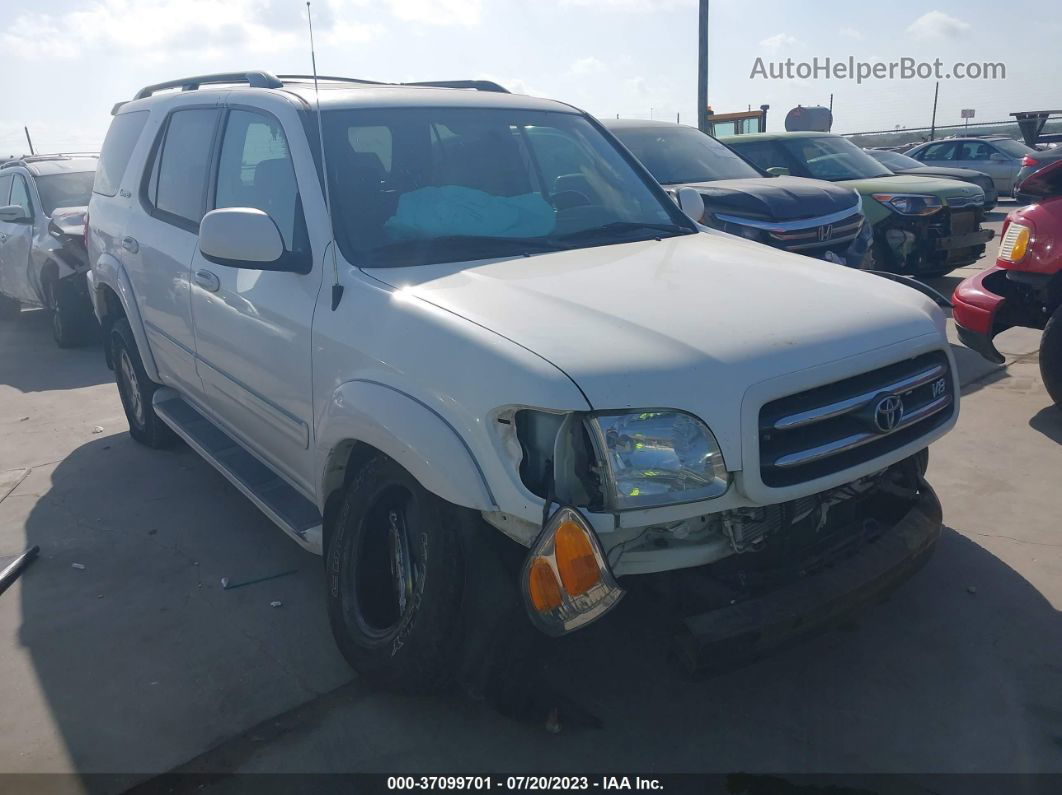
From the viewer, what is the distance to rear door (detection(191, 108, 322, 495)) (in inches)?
126

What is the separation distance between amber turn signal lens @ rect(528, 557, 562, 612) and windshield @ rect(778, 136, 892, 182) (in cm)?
841

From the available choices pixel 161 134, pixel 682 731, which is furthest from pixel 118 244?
pixel 682 731

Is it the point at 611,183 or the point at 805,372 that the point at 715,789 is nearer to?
the point at 805,372

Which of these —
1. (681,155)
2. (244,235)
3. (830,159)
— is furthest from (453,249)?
(830,159)

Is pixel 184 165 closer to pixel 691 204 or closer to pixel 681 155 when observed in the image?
pixel 691 204

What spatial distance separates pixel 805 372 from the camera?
2.44m

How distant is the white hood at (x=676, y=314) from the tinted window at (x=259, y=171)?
0.69 m

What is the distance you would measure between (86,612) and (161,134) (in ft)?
8.31

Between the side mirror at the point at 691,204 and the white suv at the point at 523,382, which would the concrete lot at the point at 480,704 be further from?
the side mirror at the point at 691,204

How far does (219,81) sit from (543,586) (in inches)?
140

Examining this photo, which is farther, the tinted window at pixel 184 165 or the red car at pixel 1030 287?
the red car at pixel 1030 287

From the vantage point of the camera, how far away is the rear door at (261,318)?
3.20m

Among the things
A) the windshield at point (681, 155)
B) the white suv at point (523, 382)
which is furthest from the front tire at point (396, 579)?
the windshield at point (681, 155)

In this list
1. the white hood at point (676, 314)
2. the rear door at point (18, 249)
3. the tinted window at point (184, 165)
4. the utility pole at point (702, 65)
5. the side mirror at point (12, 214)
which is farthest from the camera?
the utility pole at point (702, 65)
